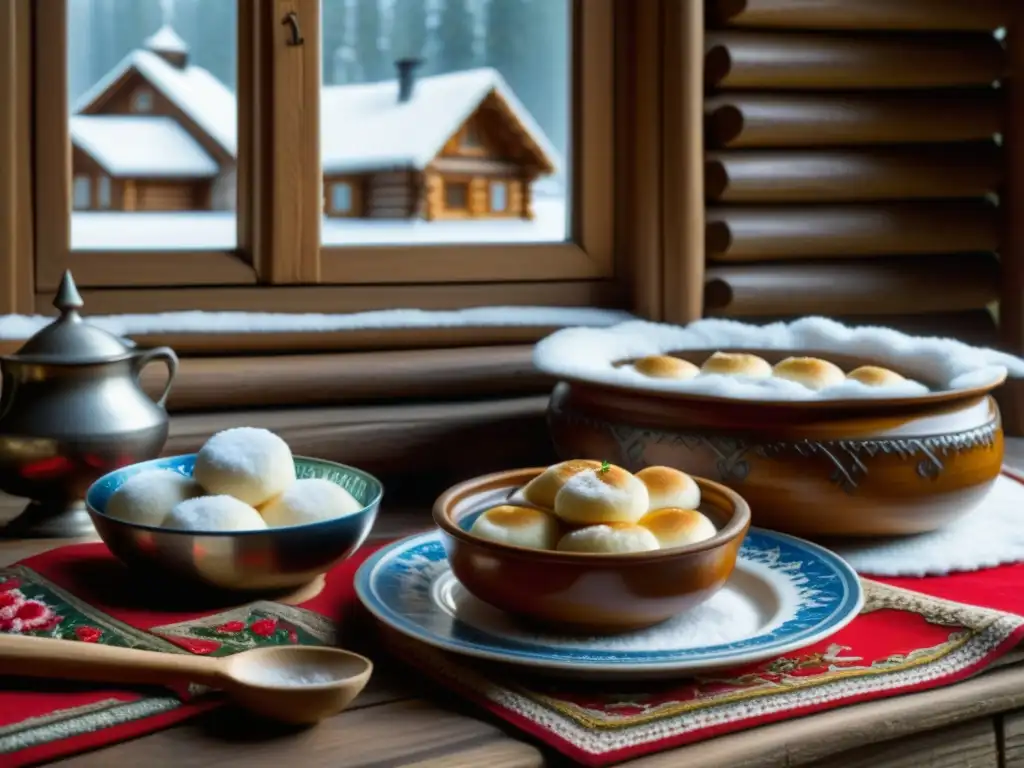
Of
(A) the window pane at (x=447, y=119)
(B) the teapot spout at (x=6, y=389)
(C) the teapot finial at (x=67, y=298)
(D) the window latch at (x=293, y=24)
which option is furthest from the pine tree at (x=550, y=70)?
(B) the teapot spout at (x=6, y=389)

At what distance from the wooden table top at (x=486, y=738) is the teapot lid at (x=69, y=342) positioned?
568 mm

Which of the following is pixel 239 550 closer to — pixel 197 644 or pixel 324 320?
pixel 197 644

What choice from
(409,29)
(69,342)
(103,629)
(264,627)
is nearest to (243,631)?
(264,627)

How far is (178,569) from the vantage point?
110 cm

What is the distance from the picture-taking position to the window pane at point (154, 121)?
1.86 meters

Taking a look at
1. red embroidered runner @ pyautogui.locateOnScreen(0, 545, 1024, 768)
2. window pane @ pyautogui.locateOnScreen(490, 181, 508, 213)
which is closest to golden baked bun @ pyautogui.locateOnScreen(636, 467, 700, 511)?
red embroidered runner @ pyautogui.locateOnScreen(0, 545, 1024, 768)

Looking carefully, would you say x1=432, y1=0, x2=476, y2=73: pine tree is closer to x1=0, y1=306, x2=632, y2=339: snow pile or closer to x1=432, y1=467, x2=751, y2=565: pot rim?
x1=0, y1=306, x2=632, y2=339: snow pile

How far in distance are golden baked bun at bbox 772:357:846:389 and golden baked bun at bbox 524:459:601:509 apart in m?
0.43

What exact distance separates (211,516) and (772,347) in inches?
33.6

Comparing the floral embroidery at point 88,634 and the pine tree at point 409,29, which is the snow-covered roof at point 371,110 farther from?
the floral embroidery at point 88,634

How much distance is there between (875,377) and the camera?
4.61ft

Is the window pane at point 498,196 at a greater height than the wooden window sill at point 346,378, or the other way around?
the window pane at point 498,196

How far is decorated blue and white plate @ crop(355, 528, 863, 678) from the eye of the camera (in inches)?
36.5

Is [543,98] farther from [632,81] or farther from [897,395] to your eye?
[897,395]
